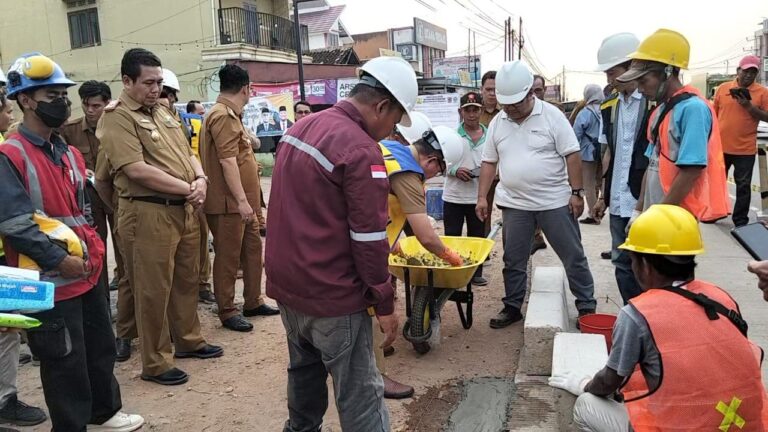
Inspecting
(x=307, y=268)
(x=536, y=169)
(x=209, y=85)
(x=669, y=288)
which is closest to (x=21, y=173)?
(x=307, y=268)

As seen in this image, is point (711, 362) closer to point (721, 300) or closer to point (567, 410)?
point (721, 300)

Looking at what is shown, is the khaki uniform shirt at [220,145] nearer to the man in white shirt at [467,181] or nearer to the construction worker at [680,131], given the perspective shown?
the man in white shirt at [467,181]

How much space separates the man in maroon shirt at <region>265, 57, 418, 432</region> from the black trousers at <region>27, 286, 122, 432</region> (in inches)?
39.5

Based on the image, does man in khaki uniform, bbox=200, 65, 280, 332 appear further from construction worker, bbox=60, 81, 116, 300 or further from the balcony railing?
the balcony railing

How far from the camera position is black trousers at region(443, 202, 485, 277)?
5613mm

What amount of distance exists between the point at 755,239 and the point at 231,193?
353 cm

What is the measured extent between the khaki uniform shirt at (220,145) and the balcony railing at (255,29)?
62.9 ft

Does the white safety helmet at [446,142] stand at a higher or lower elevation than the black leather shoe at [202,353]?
higher

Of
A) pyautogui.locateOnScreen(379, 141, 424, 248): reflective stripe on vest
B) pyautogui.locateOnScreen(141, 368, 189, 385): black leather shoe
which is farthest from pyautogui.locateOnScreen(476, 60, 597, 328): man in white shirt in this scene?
pyautogui.locateOnScreen(141, 368, 189, 385): black leather shoe

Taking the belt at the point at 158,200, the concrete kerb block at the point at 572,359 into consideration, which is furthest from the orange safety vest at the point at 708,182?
the belt at the point at 158,200

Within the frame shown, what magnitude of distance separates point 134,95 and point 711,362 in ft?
10.9

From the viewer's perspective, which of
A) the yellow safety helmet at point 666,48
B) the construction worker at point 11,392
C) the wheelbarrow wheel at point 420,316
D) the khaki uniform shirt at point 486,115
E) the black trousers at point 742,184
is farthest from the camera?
the black trousers at point 742,184

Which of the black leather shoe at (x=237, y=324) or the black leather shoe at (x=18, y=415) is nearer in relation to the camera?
the black leather shoe at (x=18, y=415)

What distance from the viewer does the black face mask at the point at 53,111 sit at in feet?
8.70
